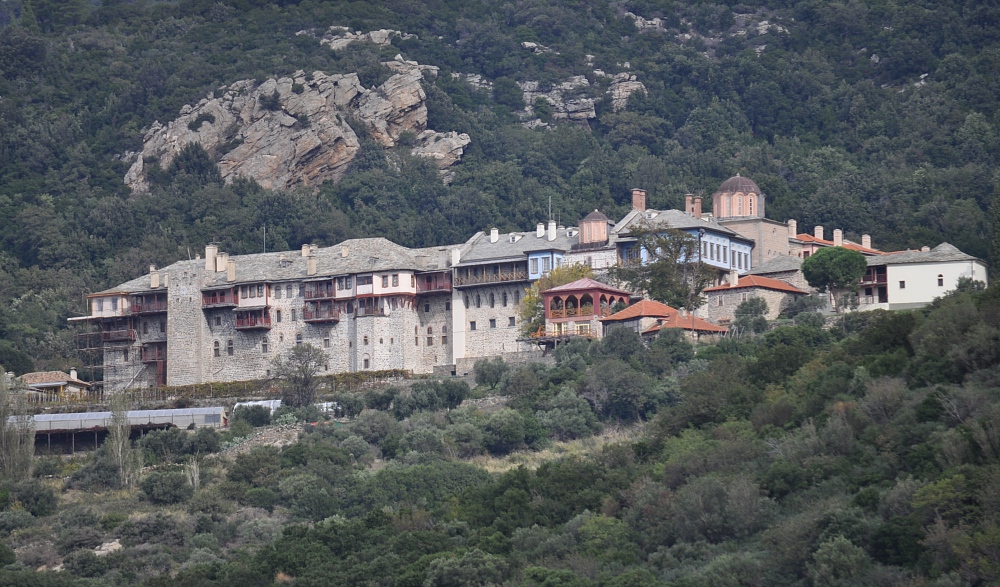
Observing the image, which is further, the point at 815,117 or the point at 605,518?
the point at 815,117

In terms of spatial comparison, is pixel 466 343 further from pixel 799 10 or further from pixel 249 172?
pixel 799 10

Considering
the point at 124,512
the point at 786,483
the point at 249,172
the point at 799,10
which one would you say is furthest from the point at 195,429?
the point at 799,10

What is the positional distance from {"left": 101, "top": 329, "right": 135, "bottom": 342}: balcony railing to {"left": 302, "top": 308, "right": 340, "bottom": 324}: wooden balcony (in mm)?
8836

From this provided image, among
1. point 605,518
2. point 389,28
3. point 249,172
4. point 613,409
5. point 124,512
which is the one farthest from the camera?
point 389,28

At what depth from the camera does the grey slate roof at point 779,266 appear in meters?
83.6

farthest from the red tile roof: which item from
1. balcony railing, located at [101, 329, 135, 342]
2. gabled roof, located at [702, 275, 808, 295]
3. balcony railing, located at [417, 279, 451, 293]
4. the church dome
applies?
balcony railing, located at [101, 329, 135, 342]

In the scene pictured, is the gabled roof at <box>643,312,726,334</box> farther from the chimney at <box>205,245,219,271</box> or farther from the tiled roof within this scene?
the tiled roof

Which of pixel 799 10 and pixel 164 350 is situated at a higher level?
pixel 799 10

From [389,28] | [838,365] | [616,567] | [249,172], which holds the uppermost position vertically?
[389,28]

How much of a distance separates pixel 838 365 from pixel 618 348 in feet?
60.2

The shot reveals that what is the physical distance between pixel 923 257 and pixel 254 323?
29.5m

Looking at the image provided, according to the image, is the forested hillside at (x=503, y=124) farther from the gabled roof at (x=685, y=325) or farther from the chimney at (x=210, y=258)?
the gabled roof at (x=685, y=325)

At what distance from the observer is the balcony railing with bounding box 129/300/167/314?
88.2m

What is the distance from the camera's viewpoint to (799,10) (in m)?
145
